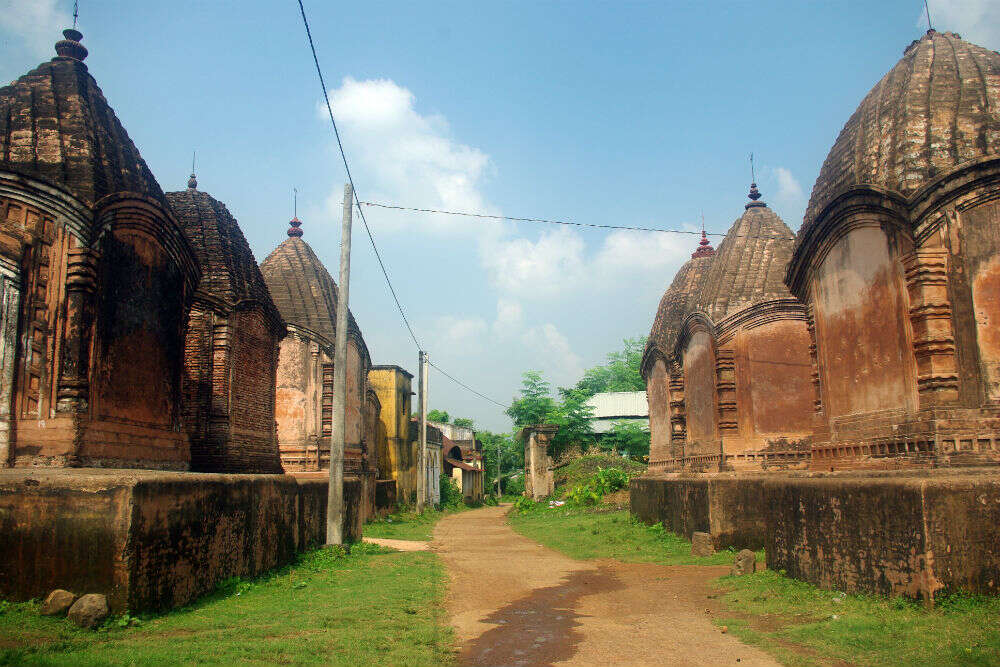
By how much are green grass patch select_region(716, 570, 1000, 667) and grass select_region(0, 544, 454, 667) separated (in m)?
2.65

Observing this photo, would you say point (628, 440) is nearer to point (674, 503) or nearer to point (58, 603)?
point (674, 503)

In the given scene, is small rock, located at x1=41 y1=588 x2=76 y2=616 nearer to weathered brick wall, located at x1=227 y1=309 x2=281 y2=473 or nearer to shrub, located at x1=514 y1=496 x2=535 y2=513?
weathered brick wall, located at x1=227 y1=309 x2=281 y2=473

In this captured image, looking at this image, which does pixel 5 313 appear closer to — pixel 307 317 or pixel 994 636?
pixel 994 636

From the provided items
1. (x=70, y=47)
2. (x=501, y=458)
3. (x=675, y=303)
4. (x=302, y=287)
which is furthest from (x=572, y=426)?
(x=501, y=458)

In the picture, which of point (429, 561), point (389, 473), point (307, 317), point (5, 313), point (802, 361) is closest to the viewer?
point (5, 313)

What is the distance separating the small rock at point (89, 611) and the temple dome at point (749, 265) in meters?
12.1

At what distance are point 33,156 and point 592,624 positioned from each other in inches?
269

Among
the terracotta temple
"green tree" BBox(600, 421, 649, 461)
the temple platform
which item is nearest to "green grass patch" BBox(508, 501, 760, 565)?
the terracotta temple

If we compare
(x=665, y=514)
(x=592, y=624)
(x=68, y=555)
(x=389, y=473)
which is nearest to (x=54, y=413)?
(x=68, y=555)

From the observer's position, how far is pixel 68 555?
561 centimetres

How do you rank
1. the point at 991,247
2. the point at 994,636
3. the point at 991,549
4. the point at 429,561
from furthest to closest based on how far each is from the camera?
the point at 429,561, the point at 991,247, the point at 991,549, the point at 994,636

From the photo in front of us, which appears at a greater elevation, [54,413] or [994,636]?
[54,413]

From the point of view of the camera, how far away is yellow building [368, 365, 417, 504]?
26.9 metres

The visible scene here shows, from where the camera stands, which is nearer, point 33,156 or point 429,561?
point 33,156
